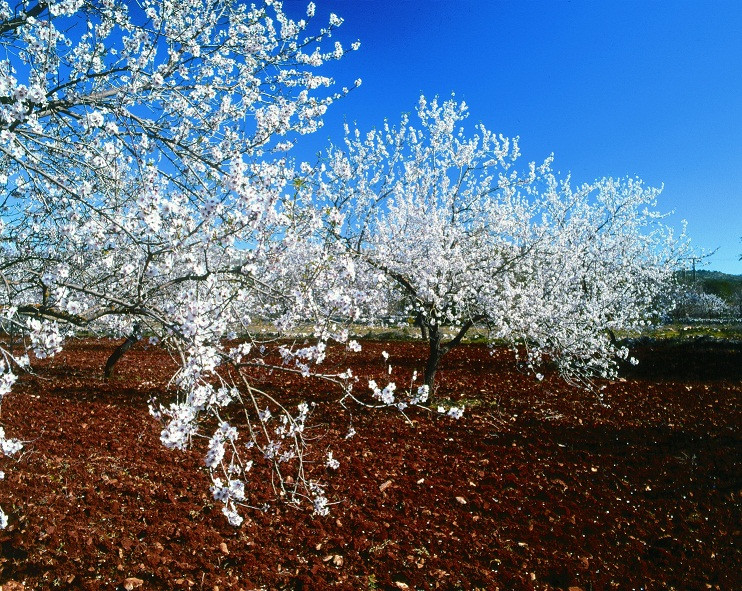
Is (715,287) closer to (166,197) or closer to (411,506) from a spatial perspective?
(411,506)

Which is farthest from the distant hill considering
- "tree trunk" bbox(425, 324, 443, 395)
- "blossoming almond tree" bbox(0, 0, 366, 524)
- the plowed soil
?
"blossoming almond tree" bbox(0, 0, 366, 524)

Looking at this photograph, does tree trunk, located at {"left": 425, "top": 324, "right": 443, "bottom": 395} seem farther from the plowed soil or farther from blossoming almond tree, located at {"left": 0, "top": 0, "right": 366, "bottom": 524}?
blossoming almond tree, located at {"left": 0, "top": 0, "right": 366, "bottom": 524}

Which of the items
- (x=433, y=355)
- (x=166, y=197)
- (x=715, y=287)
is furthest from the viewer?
(x=715, y=287)

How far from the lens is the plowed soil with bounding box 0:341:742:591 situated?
3758mm

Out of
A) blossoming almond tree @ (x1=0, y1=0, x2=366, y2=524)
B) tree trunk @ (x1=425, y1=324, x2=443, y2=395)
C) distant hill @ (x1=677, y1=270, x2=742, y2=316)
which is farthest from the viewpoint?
distant hill @ (x1=677, y1=270, x2=742, y2=316)

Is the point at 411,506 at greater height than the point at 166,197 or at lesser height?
lesser

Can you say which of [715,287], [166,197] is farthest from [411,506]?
[715,287]

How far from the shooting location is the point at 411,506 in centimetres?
484

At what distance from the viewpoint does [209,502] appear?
4.85 m

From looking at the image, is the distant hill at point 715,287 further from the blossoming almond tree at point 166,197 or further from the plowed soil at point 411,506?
the blossoming almond tree at point 166,197

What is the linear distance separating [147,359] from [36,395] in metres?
5.46

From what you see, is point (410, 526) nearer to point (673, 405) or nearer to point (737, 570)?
point (737, 570)

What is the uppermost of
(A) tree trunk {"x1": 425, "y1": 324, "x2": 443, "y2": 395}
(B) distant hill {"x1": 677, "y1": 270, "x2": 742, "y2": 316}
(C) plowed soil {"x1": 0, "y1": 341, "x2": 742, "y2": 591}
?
(B) distant hill {"x1": 677, "y1": 270, "x2": 742, "y2": 316}

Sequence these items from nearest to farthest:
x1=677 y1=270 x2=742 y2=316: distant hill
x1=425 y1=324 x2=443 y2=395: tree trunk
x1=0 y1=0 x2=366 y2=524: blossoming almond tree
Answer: x1=0 y1=0 x2=366 y2=524: blossoming almond tree < x1=425 y1=324 x2=443 y2=395: tree trunk < x1=677 y1=270 x2=742 y2=316: distant hill
